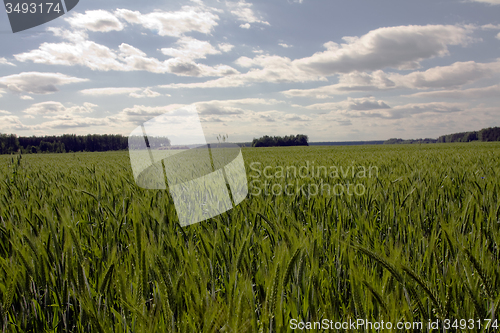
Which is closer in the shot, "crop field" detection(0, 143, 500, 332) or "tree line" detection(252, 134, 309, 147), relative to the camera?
"crop field" detection(0, 143, 500, 332)

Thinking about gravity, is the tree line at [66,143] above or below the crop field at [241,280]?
above

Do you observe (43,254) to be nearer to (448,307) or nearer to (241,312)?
(241,312)

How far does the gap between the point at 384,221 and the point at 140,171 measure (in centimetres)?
440

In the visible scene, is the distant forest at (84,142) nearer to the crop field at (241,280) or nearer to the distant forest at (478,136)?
the distant forest at (478,136)

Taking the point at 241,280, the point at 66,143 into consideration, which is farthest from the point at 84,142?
the point at 241,280

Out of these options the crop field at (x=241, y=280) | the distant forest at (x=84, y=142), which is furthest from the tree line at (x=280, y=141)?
the crop field at (x=241, y=280)

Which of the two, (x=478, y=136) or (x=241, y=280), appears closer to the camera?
(x=241, y=280)

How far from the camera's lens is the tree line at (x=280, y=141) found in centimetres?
9369

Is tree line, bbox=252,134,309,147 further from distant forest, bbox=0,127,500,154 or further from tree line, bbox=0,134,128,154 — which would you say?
tree line, bbox=0,134,128,154

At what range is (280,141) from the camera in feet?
326

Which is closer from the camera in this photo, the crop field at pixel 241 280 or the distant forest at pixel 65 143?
the crop field at pixel 241 280

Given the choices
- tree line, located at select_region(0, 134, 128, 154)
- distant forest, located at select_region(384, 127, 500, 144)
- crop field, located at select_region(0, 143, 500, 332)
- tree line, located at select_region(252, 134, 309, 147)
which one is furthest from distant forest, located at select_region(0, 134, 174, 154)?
distant forest, located at select_region(384, 127, 500, 144)

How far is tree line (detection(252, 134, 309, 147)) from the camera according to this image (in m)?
93.7

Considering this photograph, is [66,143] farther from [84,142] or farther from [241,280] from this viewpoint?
[241,280]
